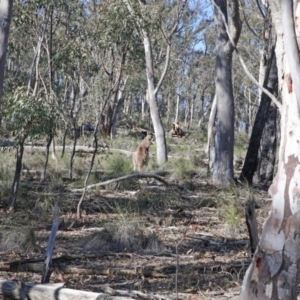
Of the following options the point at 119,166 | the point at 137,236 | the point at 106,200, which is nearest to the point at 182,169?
the point at 119,166

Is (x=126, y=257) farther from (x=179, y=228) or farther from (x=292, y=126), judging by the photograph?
(x=292, y=126)

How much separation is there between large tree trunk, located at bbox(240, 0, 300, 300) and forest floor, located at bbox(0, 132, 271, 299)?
1.51 m

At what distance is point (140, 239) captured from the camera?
8.55 meters

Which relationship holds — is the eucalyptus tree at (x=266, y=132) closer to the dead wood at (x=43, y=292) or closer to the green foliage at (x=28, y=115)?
the green foliage at (x=28, y=115)

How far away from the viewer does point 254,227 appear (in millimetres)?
5961

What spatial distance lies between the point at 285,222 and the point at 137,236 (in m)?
4.41

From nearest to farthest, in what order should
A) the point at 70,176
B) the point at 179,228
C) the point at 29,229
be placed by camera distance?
the point at 29,229, the point at 179,228, the point at 70,176

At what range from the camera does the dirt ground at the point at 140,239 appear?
675 centimetres

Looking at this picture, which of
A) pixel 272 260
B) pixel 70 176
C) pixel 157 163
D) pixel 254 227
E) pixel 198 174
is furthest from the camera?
pixel 157 163

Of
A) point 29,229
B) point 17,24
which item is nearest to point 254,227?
point 29,229

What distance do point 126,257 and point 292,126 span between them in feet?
12.9

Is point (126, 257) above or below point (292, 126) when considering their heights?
below

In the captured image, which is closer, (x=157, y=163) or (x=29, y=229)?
(x=29, y=229)

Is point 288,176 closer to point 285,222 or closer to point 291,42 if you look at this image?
point 285,222
